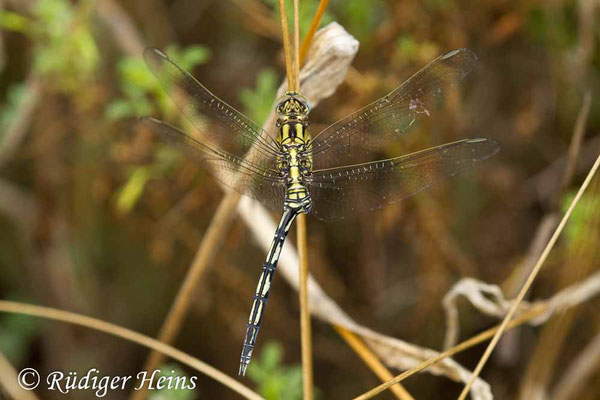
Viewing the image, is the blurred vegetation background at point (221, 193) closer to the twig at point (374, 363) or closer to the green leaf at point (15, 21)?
the green leaf at point (15, 21)

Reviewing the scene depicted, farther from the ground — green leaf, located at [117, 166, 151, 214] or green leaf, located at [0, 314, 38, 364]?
green leaf, located at [117, 166, 151, 214]

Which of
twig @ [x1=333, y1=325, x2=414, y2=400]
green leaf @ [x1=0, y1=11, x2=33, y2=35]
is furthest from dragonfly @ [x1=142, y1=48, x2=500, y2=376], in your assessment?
green leaf @ [x1=0, y1=11, x2=33, y2=35]

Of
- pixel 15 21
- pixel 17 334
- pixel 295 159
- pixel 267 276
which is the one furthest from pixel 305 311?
pixel 17 334

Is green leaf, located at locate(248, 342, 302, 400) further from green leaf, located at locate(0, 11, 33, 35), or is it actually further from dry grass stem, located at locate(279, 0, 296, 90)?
green leaf, located at locate(0, 11, 33, 35)

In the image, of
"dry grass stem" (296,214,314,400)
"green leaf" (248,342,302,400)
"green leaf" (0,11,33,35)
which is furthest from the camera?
"green leaf" (0,11,33,35)

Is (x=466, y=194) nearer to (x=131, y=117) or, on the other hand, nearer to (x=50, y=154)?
(x=131, y=117)

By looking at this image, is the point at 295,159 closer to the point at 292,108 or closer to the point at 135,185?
the point at 292,108
